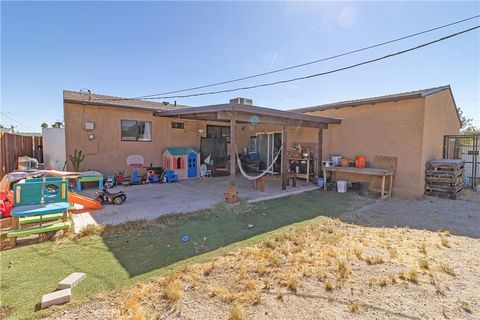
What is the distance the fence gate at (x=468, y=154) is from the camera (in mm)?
8266

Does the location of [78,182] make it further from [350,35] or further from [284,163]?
[350,35]

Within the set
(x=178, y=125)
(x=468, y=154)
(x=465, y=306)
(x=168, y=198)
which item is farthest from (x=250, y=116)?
(x=468, y=154)

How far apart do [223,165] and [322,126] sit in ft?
16.0

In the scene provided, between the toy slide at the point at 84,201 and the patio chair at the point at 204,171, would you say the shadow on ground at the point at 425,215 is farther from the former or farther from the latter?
the patio chair at the point at 204,171

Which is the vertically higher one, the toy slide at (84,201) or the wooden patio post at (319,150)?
the wooden patio post at (319,150)

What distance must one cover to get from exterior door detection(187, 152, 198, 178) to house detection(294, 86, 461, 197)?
5.44m

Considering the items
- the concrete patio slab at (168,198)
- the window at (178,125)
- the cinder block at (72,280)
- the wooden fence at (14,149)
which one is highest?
the window at (178,125)

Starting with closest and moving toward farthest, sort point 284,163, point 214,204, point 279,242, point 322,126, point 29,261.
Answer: point 29,261
point 279,242
point 214,204
point 284,163
point 322,126

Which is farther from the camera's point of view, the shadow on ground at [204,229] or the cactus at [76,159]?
the cactus at [76,159]

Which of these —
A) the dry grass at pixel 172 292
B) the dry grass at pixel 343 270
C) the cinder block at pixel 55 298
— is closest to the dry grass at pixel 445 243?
the dry grass at pixel 343 270

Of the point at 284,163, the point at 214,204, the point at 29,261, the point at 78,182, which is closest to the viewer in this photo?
the point at 29,261

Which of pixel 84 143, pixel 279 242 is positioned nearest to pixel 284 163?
pixel 279 242

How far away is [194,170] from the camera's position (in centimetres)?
966

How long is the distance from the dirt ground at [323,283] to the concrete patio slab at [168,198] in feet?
7.77
